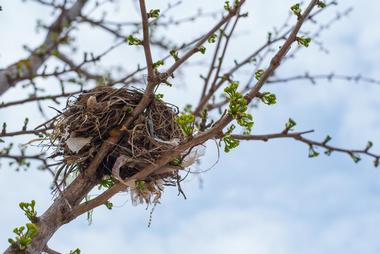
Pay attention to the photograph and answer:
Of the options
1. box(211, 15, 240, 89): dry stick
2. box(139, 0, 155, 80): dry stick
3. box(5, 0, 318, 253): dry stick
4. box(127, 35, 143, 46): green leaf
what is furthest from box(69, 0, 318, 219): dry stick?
box(211, 15, 240, 89): dry stick

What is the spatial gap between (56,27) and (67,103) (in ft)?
11.1

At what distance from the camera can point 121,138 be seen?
2.44 meters

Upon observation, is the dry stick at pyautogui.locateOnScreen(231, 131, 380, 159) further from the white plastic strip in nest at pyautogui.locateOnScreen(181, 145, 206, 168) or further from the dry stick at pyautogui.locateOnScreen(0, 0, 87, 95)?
the dry stick at pyautogui.locateOnScreen(0, 0, 87, 95)

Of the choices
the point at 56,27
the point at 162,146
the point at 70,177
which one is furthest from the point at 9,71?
the point at 162,146

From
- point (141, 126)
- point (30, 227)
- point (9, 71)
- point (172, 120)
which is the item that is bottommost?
point (30, 227)

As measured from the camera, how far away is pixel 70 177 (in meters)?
2.60

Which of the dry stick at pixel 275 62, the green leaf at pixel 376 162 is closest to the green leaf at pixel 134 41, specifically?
the dry stick at pixel 275 62

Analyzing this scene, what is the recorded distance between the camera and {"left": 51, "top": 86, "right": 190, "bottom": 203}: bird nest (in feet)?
7.82

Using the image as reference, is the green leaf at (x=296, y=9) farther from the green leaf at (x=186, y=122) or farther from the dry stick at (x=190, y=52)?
the green leaf at (x=186, y=122)

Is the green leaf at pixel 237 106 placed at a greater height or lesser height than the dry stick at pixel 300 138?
lesser

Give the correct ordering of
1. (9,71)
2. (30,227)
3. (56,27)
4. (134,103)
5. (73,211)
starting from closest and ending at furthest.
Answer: (30,227)
(73,211)
(134,103)
(9,71)
(56,27)

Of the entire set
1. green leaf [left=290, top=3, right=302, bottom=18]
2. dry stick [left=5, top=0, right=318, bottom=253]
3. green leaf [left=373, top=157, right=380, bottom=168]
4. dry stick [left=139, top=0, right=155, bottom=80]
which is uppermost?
green leaf [left=373, top=157, right=380, bottom=168]

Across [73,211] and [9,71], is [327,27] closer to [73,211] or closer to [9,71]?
[9,71]

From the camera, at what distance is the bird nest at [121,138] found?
2.38m
